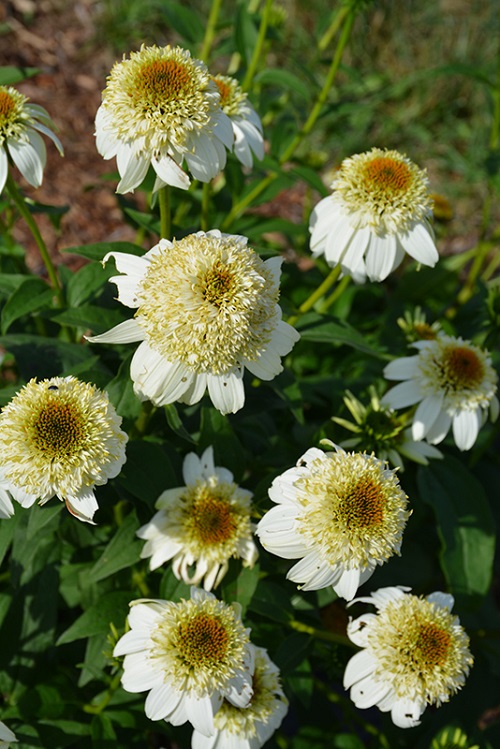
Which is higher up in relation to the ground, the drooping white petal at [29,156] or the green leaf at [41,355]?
the drooping white petal at [29,156]

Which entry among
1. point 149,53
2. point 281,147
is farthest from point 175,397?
point 281,147

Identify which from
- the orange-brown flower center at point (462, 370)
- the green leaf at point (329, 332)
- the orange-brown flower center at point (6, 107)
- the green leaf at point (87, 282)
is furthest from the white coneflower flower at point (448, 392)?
the orange-brown flower center at point (6, 107)

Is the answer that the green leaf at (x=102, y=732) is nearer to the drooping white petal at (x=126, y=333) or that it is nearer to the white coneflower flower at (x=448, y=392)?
the drooping white petal at (x=126, y=333)

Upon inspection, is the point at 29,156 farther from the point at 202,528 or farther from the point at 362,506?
the point at 362,506

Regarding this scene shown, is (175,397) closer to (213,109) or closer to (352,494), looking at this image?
(352,494)

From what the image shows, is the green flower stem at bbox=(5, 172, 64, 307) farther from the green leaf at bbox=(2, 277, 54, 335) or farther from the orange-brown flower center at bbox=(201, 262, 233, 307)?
the orange-brown flower center at bbox=(201, 262, 233, 307)

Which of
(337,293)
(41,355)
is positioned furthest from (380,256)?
(41,355)

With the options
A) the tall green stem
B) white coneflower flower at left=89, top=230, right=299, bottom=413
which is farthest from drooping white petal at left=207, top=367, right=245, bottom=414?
the tall green stem
